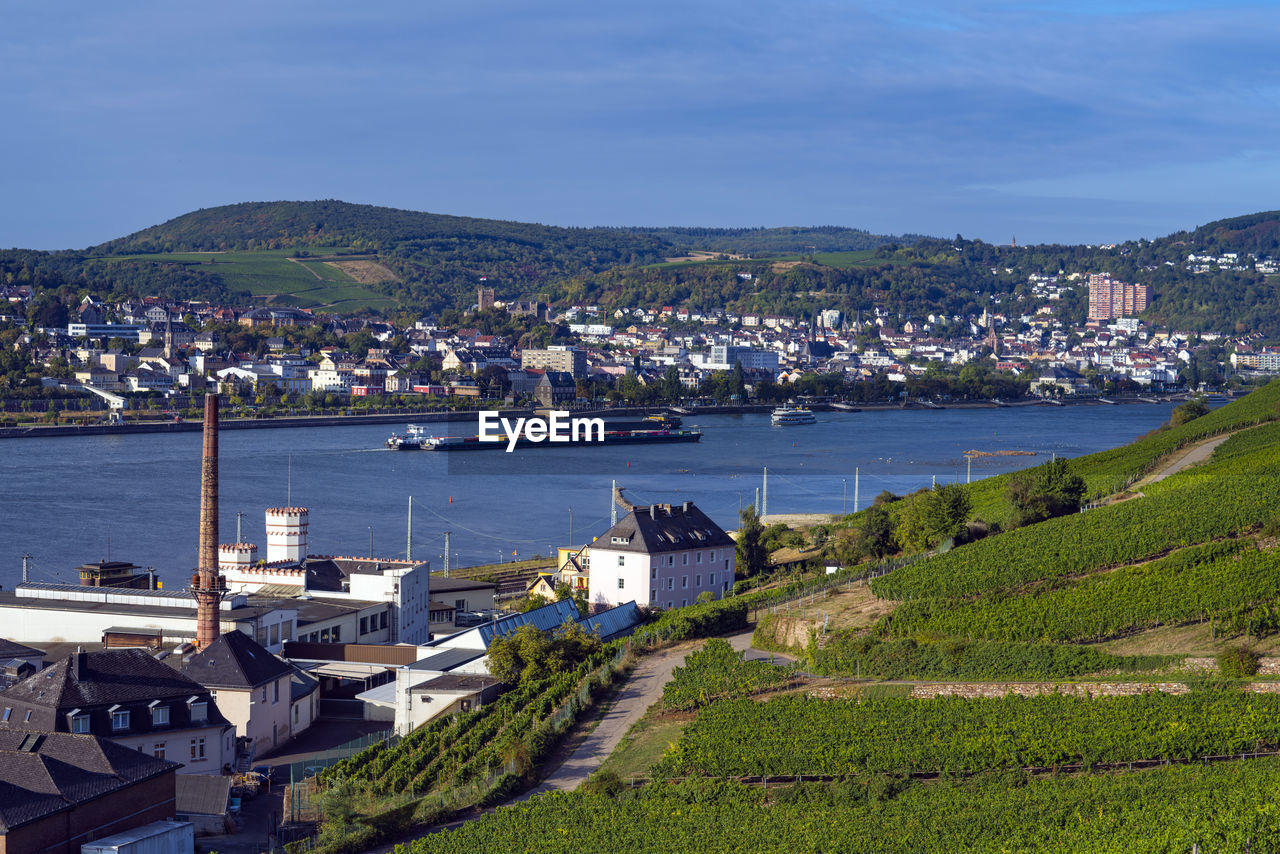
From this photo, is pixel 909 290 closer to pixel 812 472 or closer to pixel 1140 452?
pixel 812 472

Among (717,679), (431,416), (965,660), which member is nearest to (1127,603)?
(965,660)

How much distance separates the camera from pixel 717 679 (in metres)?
9.87

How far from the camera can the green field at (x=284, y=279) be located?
87312 mm

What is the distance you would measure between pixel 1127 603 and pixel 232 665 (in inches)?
244

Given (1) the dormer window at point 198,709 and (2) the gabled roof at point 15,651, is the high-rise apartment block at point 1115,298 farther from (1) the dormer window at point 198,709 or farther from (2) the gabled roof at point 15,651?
(1) the dormer window at point 198,709

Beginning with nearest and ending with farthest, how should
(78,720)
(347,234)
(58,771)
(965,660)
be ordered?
(58,771)
(78,720)
(965,660)
(347,234)

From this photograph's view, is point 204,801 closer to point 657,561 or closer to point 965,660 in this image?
point 965,660

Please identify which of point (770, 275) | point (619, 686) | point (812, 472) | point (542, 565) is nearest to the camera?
Answer: point (619, 686)

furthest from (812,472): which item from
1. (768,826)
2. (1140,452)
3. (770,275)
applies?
(770,275)

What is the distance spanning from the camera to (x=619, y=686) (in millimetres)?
Answer: 10414

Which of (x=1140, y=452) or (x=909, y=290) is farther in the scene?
(x=909, y=290)

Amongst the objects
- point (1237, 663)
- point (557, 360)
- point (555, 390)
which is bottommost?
point (1237, 663)

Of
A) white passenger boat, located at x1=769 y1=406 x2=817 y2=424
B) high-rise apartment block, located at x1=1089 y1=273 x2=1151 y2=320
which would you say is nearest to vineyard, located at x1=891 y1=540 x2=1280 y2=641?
white passenger boat, located at x1=769 y1=406 x2=817 y2=424

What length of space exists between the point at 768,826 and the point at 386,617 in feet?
22.5
